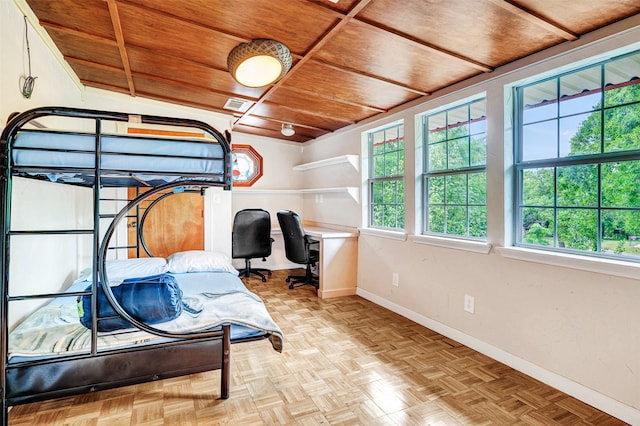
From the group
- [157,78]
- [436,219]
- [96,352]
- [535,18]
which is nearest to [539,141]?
[535,18]

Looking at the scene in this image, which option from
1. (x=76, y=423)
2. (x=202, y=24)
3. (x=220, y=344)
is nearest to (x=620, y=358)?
(x=220, y=344)

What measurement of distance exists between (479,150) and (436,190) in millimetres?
571

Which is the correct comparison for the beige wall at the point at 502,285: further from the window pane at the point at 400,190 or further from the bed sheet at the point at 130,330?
the bed sheet at the point at 130,330

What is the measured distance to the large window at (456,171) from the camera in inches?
110

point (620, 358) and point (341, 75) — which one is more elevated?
point (341, 75)

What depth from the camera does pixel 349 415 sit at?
186cm

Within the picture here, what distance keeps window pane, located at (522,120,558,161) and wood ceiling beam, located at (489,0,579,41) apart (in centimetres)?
52

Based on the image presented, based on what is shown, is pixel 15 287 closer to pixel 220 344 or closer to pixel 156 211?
pixel 220 344

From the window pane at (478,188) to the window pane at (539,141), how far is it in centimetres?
36

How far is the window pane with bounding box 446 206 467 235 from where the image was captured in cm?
294

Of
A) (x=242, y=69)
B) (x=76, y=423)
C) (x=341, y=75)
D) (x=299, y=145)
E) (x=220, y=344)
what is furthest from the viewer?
(x=299, y=145)

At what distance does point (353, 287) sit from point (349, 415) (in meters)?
2.36

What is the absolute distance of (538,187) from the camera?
2367 mm

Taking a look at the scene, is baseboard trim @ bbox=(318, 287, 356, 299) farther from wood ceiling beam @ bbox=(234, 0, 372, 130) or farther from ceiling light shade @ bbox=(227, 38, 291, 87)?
ceiling light shade @ bbox=(227, 38, 291, 87)
